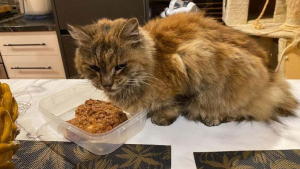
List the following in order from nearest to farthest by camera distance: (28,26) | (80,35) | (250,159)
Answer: (250,159) → (80,35) → (28,26)

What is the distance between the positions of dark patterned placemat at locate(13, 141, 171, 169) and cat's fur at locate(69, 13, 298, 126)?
0.57ft

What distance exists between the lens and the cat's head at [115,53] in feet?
2.77

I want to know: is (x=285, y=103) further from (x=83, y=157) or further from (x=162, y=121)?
(x=83, y=157)

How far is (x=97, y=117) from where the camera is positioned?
88cm

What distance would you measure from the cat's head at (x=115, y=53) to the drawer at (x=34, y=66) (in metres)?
1.52

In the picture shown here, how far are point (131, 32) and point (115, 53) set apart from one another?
0.30 ft

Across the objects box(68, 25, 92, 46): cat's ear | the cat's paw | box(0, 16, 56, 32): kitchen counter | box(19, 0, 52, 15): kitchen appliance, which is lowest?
the cat's paw

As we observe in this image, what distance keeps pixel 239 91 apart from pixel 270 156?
0.25 meters

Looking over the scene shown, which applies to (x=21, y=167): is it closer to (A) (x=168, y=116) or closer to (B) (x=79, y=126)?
(B) (x=79, y=126)

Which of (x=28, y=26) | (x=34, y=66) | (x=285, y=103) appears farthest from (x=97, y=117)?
(x=34, y=66)

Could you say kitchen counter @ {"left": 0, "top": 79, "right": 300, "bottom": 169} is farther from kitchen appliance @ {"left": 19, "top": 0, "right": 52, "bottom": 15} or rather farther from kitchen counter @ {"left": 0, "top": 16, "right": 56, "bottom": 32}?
kitchen appliance @ {"left": 19, "top": 0, "right": 52, "bottom": 15}

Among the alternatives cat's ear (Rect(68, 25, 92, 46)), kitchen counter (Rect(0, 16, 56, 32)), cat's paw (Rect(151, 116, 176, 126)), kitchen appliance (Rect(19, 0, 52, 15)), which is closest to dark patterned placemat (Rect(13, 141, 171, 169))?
cat's paw (Rect(151, 116, 176, 126))

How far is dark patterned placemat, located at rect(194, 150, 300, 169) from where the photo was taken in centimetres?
74

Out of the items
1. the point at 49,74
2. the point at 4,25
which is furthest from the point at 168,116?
the point at 4,25
